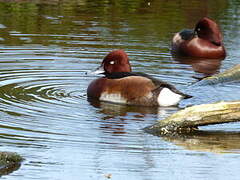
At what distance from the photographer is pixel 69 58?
1384 centimetres

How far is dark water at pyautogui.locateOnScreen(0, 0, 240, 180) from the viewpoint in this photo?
7516mm

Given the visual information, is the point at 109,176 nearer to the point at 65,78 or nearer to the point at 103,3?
the point at 65,78

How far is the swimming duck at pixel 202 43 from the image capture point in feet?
50.8

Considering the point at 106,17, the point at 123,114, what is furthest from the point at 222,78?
the point at 106,17

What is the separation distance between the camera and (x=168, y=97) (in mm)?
10461

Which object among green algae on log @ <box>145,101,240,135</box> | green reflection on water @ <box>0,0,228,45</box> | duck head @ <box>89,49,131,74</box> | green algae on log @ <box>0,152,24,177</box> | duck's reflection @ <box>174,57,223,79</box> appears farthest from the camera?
green reflection on water @ <box>0,0,228,45</box>

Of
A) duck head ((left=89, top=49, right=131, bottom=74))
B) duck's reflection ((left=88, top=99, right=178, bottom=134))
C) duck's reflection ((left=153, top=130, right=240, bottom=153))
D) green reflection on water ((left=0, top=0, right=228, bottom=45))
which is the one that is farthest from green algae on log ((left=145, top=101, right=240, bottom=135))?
green reflection on water ((left=0, top=0, right=228, bottom=45))

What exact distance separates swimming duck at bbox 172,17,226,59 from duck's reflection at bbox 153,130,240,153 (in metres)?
6.58

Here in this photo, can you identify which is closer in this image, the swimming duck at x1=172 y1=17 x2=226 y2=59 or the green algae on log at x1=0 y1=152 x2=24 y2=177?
the green algae on log at x1=0 y1=152 x2=24 y2=177

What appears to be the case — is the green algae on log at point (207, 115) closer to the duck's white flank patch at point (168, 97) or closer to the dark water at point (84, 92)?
the dark water at point (84, 92)

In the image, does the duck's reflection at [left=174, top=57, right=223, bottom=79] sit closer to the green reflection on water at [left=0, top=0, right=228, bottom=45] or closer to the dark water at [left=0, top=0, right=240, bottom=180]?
the dark water at [left=0, top=0, right=240, bottom=180]

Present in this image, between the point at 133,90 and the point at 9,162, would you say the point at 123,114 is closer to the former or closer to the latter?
the point at 133,90

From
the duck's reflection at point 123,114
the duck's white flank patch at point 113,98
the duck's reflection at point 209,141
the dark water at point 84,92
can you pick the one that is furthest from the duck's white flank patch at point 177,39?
the duck's reflection at point 209,141

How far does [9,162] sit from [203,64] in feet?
26.6
